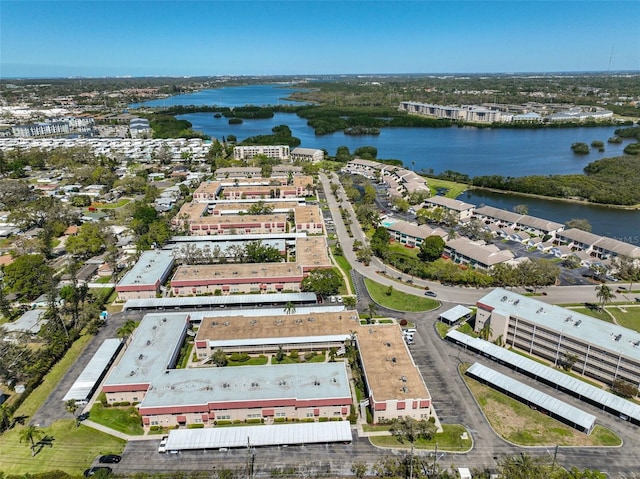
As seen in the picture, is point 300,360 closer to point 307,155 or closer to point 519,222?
point 519,222

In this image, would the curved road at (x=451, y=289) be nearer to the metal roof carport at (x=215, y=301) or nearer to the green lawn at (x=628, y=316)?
the green lawn at (x=628, y=316)

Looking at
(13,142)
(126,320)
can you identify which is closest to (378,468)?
(126,320)

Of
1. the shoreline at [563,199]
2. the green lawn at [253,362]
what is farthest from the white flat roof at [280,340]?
the shoreline at [563,199]

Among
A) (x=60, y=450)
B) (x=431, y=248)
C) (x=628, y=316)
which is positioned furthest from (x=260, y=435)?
(x=628, y=316)

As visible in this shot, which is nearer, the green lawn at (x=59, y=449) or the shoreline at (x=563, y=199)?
the green lawn at (x=59, y=449)

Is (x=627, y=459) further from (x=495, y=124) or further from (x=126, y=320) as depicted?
(x=495, y=124)

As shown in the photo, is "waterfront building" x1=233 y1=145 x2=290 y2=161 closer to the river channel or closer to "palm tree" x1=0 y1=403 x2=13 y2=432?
the river channel
